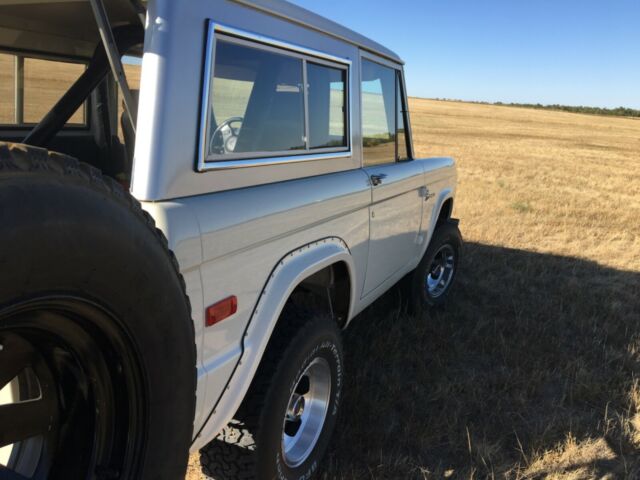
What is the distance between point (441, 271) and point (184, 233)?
11.5ft

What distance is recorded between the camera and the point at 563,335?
408 cm

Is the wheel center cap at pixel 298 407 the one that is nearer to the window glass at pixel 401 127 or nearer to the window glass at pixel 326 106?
the window glass at pixel 326 106

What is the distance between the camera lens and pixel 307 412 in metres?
2.45

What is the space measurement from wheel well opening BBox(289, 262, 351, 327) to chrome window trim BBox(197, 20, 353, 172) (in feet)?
1.84

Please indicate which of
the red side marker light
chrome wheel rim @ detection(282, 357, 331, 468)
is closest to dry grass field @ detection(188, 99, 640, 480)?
chrome wheel rim @ detection(282, 357, 331, 468)

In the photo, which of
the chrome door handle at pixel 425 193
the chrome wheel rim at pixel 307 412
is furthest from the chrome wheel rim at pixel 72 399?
the chrome door handle at pixel 425 193

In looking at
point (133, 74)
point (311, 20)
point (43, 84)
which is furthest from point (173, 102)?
point (43, 84)

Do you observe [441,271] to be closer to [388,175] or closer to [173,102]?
[388,175]

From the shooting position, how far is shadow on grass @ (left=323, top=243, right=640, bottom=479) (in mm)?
2613


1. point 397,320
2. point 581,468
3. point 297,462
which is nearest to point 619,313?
point 397,320

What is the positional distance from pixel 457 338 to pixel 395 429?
131 centimetres

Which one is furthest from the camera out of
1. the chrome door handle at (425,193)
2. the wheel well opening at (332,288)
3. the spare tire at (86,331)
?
the chrome door handle at (425,193)

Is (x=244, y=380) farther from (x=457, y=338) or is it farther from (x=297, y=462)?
(x=457, y=338)

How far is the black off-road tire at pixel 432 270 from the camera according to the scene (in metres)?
4.07
